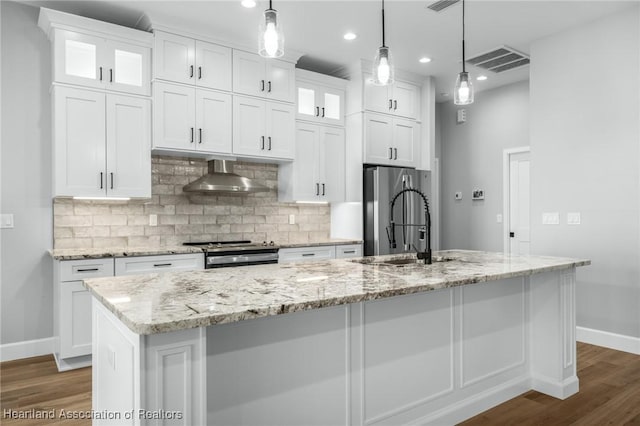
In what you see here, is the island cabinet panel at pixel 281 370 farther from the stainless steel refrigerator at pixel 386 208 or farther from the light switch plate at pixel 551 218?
the light switch plate at pixel 551 218

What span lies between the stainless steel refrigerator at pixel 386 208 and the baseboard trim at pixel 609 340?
1896 mm

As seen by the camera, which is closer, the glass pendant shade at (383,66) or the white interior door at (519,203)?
the glass pendant shade at (383,66)

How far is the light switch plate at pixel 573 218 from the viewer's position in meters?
4.04

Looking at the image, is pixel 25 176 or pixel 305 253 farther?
pixel 305 253

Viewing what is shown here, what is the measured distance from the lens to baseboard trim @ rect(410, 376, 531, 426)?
2316mm

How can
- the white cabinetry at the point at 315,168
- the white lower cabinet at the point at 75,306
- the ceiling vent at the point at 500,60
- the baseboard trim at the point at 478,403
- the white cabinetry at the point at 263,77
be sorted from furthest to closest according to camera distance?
the white cabinetry at the point at 315,168 → the ceiling vent at the point at 500,60 → the white cabinetry at the point at 263,77 → the white lower cabinet at the point at 75,306 → the baseboard trim at the point at 478,403

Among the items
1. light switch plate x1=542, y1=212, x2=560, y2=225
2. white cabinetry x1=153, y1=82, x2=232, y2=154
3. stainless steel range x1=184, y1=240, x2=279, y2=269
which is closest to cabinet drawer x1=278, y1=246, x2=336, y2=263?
stainless steel range x1=184, y1=240, x2=279, y2=269

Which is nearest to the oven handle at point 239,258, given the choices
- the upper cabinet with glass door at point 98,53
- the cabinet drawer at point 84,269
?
the cabinet drawer at point 84,269

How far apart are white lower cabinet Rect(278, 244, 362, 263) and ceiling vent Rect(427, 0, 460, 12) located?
8.37 ft

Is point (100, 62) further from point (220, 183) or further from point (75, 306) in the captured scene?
point (75, 306)

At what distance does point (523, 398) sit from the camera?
2781mm

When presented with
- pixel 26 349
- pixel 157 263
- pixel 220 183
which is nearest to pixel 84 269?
pixel 157 263

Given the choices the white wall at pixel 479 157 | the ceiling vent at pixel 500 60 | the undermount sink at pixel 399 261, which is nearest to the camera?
the undermount sink at pixel 399 261

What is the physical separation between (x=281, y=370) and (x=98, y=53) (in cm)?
325
